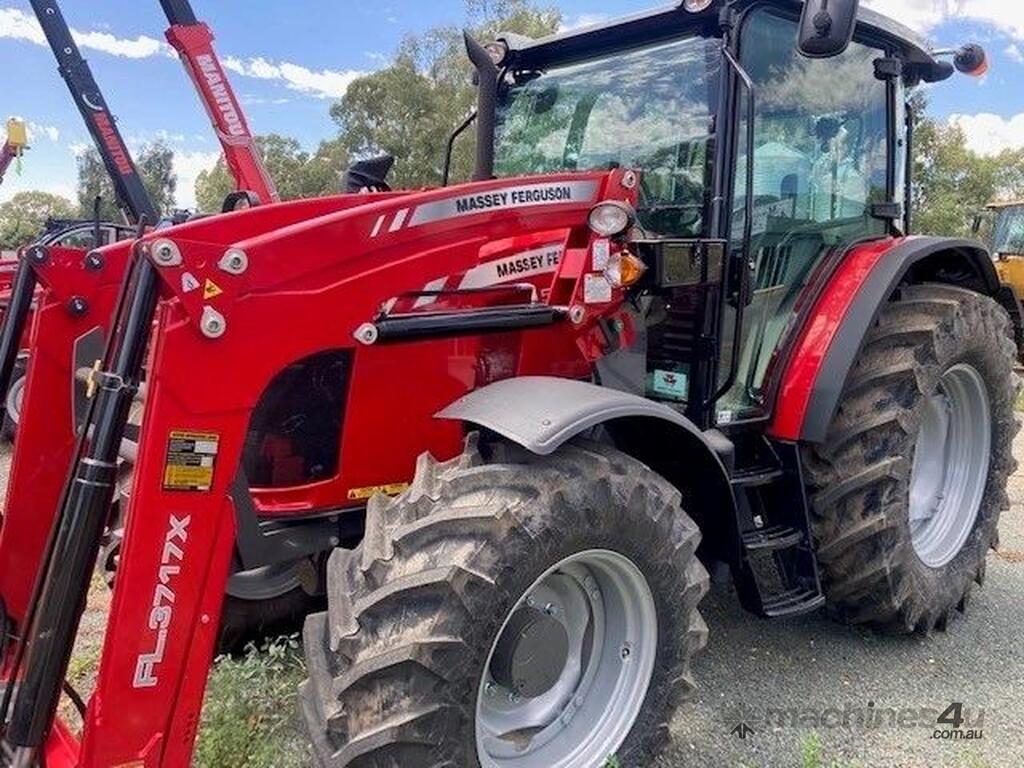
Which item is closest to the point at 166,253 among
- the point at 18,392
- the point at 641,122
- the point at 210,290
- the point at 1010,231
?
the point at 210,290

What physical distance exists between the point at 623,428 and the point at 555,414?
1.88ft

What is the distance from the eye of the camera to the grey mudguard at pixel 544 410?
2.35 m

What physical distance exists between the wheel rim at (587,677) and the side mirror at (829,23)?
1565mm

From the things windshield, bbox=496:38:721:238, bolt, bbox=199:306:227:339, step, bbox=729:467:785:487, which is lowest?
step, bbox=729:467:785:487

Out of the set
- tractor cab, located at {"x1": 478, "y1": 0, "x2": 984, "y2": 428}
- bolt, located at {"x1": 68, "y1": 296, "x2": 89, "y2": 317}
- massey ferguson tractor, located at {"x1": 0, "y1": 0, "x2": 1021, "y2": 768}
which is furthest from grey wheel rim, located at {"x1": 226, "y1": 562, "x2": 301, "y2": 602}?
tractor cab, located at {"x1": 478, "y1": 0, "x2": 984, "y2": 428}

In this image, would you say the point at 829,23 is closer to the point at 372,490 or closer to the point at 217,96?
the point at 372,490

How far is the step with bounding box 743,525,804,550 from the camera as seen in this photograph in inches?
127

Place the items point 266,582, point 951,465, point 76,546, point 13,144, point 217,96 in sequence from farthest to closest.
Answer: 1. point 13,144
2. point 217,96
3. point 951,465
4. point 266,582
5. point 76,546

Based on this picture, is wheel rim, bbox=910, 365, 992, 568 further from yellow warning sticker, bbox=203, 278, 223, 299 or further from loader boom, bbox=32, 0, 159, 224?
loader boom, bbox=32, 0, 159, 224

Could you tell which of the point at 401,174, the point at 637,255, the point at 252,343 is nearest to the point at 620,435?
the point at 637,255

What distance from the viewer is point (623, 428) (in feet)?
9.62

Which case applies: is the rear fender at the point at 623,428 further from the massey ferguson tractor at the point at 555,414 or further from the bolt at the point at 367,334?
the bolt at the point at 367,334

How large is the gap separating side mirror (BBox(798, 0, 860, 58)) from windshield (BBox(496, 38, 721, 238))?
59 centimetres

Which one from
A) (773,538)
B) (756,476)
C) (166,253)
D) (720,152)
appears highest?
(720,152)
